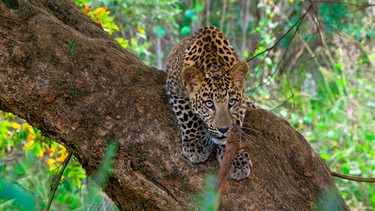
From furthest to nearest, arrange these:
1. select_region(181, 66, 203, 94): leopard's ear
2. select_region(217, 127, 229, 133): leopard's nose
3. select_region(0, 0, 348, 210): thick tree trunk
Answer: select_region(181, 66, 203, 94): leopard's ear, select_region(217, 127, 229, 133): leopard's nose, select_region(0, 0, 348, 210): thick tree trunk

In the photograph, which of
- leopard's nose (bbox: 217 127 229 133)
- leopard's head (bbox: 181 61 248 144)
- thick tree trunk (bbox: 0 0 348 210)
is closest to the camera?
thick tree trunk (bbox: 0 0 348 210)

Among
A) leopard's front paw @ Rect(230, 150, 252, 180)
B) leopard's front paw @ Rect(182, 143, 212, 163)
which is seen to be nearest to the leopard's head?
leopard's front paw @ Rect(182, 143, 212, 163)

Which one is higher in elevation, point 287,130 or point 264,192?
point 287,130

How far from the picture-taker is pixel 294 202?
3.90 meters

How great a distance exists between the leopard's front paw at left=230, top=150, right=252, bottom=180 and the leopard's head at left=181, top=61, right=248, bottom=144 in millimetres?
370

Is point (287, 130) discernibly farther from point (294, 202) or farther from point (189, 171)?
point (189, 171)

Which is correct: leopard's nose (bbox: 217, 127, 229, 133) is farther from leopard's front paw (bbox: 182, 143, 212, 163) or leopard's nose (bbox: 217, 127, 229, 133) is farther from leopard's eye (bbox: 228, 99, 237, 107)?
leopard's eye (bbox: 228, 99, 237, 107)

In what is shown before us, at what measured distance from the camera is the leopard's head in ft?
14.6

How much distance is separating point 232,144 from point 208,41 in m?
3.28

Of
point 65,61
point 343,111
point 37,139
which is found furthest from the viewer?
point 343,111

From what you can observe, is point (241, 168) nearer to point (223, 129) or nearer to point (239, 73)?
point (223, 129)

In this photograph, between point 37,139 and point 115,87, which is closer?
point 115,87

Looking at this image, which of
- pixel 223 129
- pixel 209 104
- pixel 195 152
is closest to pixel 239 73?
pixel 209 104

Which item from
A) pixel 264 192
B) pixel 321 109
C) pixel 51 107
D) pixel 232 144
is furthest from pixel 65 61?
pixel 321 109
